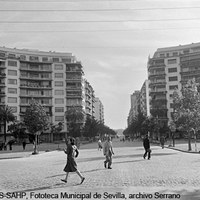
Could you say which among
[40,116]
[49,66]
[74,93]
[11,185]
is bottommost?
[11,185]

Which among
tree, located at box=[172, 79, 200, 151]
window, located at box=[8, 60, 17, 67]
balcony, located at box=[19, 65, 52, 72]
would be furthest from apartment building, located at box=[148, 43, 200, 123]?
tree, located at box=[172, 79, 200, 151]

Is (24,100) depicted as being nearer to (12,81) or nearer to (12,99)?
(12,99)

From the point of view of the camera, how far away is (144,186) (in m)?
10.1

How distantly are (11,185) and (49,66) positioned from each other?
88.7 metres

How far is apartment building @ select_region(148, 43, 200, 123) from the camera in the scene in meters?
94.5

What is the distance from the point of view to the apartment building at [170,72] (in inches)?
3722

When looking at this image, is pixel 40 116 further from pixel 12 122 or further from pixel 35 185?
pixel 12 122

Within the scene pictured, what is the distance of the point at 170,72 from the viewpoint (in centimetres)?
9831

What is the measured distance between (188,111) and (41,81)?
71621 mm

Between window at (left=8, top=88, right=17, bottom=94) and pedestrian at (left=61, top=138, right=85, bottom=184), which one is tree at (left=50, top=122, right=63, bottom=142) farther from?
pedestrian at (left=61, top=138, right=85, bottom=184)

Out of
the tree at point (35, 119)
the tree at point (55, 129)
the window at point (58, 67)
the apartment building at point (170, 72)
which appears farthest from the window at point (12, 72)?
the tree at point (35, 119)

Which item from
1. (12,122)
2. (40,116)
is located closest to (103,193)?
(40,116)

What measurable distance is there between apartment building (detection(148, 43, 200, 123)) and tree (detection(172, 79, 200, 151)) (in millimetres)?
61541

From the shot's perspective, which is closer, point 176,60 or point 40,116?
point 40,116
